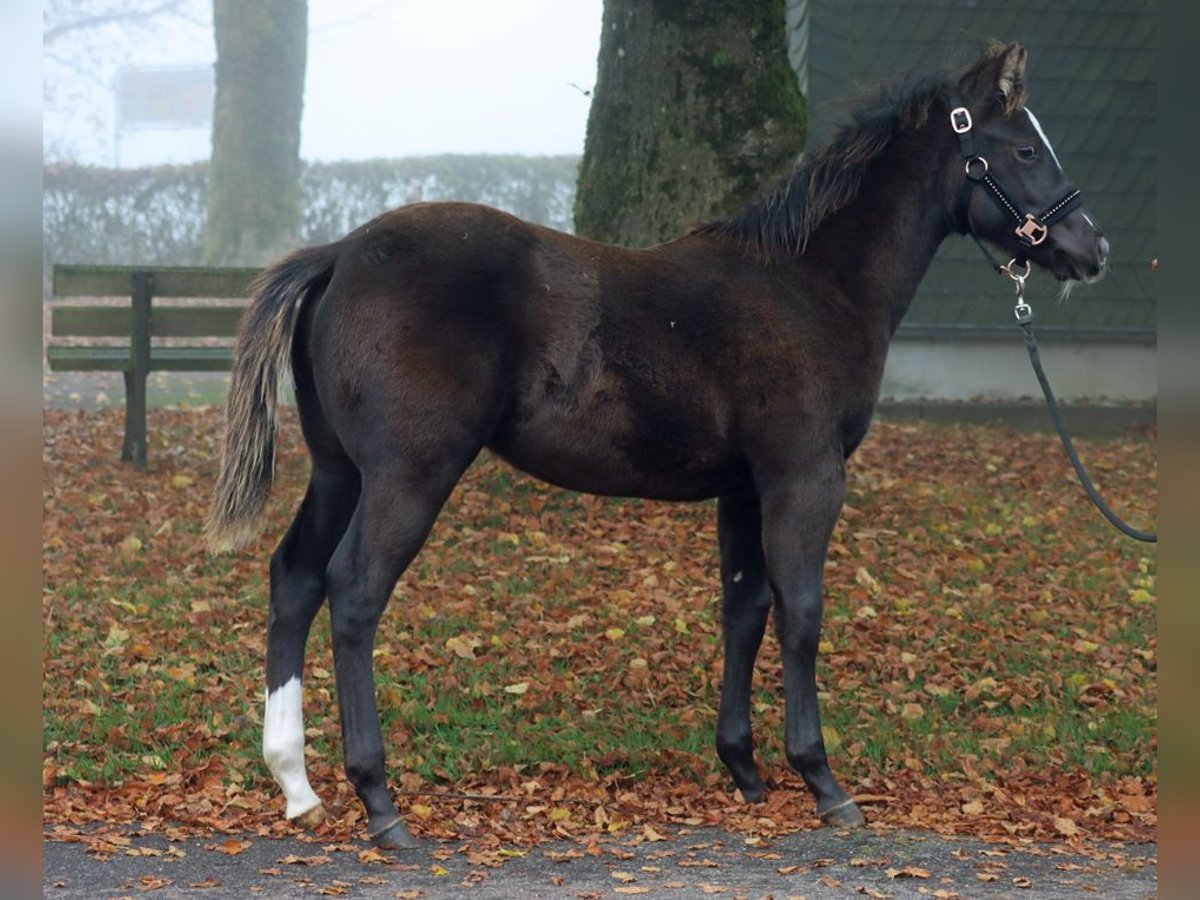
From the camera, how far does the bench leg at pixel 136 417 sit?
10.9 m

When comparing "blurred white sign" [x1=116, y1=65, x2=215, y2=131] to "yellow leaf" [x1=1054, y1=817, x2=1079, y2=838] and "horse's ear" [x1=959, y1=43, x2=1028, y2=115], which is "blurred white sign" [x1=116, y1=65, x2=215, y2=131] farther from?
"yellow leaf" [x1=1054, y1=817, x2=1079, y2=838]

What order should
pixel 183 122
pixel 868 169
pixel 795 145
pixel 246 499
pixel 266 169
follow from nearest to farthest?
pixel 246 499
pixel 868 169
pixel 795 145
pixel 266 169
pixel 183 122

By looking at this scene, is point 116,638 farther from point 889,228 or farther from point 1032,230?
point 1032,230

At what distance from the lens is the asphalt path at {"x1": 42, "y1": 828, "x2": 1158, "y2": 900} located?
4.33 m

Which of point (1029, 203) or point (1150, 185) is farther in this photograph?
point (1150, 185)

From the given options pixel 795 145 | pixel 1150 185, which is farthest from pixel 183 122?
pixel 795 145

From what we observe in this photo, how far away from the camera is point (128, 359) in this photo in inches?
438

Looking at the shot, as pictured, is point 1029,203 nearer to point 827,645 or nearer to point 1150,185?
point 827,645

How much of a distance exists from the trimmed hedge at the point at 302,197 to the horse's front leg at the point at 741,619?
16.7 metres

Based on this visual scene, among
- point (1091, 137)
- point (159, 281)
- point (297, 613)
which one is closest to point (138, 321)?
point (159, 281)

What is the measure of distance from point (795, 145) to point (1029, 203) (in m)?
4.40

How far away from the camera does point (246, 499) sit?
507cm

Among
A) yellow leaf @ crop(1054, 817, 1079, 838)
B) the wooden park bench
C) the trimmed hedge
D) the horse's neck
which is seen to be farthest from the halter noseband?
the trimmed hedge

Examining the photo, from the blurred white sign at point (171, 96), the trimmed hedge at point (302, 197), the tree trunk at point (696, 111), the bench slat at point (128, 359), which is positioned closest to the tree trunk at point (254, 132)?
the trimmed hedge at point (302, 197)
